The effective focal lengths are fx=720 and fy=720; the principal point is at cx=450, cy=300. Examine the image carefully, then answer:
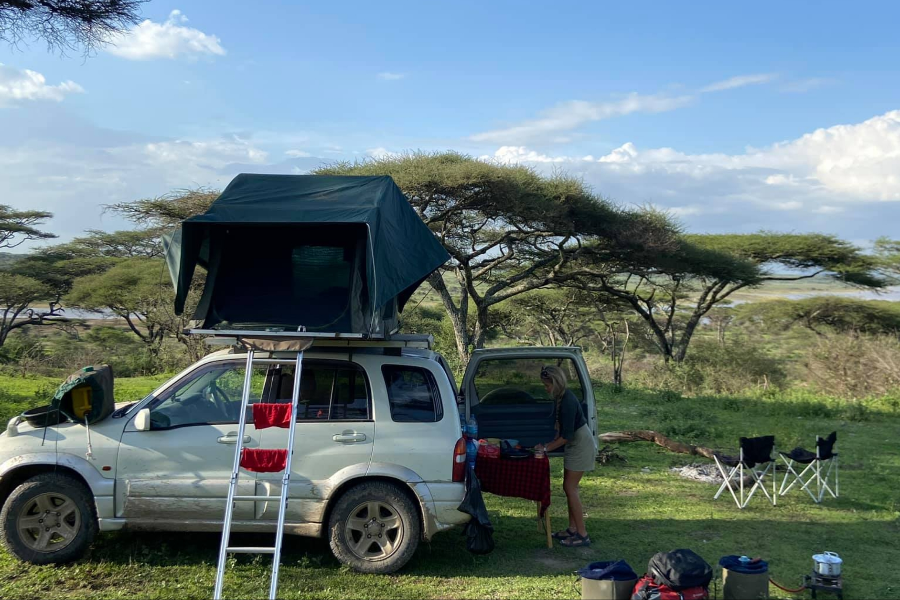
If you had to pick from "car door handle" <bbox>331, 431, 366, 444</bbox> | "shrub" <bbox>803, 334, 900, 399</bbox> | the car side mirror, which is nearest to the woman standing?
"car door handle" <bbox>331, 431, 366, 444</bbox>

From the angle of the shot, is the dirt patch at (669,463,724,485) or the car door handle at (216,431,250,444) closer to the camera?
the car door handle at (216,431,250,444)

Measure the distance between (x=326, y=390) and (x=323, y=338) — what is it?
1.36 ft

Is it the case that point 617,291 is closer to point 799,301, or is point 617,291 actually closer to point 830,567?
point 799,301

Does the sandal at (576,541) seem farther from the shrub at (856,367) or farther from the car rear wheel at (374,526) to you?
the shrub at (856,367)

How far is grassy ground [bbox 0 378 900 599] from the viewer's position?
493 cm

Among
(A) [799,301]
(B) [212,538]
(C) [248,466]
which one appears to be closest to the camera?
(C) [248,466]

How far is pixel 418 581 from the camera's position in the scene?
5141 mm

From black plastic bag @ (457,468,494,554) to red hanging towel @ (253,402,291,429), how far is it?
4.72 ft

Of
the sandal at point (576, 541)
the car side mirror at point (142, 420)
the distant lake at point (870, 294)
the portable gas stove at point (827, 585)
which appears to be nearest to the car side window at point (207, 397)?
the car side mirror at point (142, 420)

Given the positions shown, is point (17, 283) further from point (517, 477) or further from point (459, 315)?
point (517, 477)

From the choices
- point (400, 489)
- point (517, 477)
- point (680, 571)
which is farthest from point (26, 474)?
point (680, 571)

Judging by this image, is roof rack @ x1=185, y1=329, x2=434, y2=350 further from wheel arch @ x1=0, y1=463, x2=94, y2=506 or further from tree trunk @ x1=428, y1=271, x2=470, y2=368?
tree trunk @ x1=428, y1=271, x2=470, y2=368

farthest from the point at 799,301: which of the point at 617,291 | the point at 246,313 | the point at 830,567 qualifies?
the point at 246,313

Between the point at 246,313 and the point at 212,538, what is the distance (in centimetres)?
195
